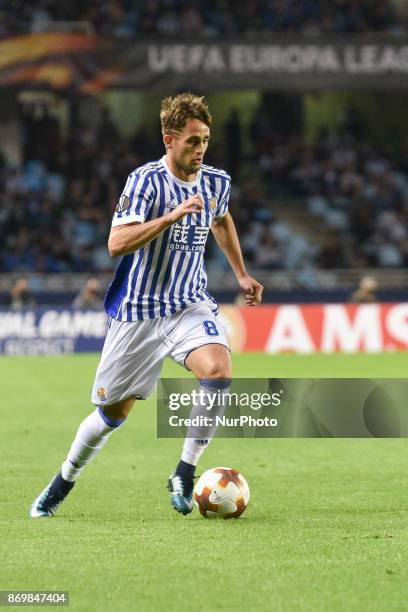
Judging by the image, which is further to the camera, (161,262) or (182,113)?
(161,262)

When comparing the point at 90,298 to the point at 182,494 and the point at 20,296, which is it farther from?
the point at 182,494

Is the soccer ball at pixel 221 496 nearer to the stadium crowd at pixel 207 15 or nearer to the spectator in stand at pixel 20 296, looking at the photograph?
the spectator in stand at pixel 20 296

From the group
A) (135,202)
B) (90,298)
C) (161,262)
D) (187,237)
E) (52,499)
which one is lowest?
(90,298)

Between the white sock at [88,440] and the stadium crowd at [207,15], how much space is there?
19628mm

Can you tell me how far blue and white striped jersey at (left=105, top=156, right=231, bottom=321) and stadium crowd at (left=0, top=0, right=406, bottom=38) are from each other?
19.3m

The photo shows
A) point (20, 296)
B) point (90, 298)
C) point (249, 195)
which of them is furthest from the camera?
point (249, 195)

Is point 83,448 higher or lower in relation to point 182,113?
lower

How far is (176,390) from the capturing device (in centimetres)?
847

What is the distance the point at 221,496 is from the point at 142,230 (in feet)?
5.16

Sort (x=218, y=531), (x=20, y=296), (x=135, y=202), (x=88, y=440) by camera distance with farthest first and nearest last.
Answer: (x=20, y=296) → (x=88, y=440) → (x=135, y=202) → (x=218, y=531)

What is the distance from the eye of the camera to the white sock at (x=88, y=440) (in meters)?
7.29

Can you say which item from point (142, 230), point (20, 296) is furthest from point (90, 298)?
point (142, 230)

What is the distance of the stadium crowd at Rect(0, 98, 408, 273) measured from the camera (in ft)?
87.1

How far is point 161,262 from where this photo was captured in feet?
23.9
